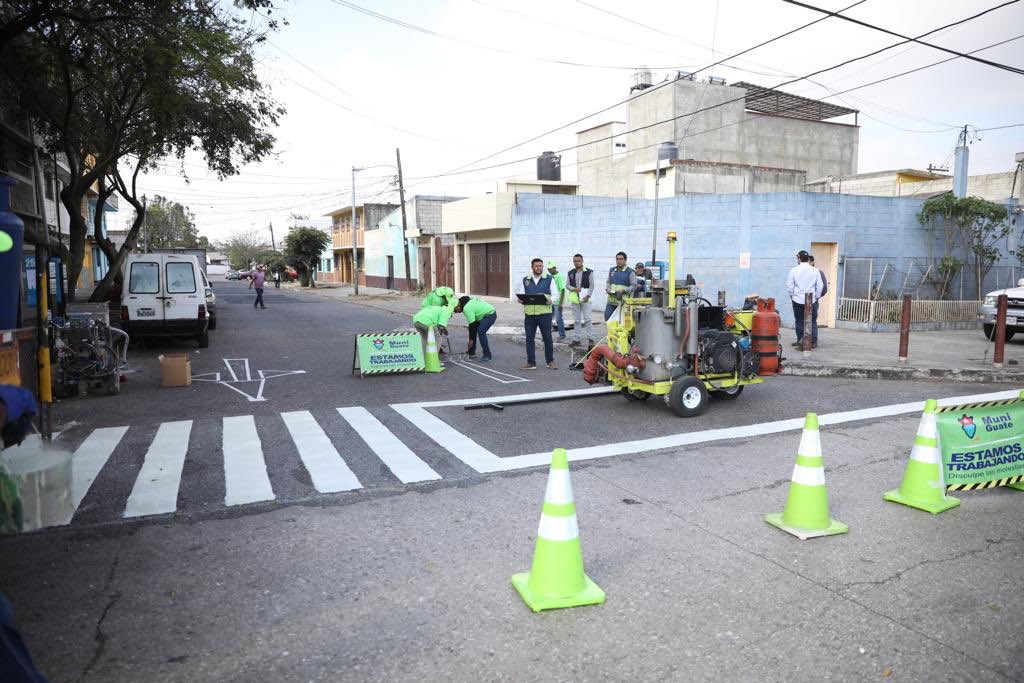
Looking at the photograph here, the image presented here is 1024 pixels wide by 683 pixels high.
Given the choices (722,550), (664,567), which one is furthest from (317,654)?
(722,550)

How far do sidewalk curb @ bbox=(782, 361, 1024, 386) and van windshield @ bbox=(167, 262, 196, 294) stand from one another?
1258 centimetres

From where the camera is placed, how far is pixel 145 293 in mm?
15359

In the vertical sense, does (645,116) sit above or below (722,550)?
above

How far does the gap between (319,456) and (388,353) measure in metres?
5.21

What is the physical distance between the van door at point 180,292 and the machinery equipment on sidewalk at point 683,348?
10.3 meters

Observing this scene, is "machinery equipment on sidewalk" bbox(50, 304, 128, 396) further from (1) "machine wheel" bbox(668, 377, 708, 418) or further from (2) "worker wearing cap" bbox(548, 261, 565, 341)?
(1) "machine wheel" bbox(668, 377, 708, 418)

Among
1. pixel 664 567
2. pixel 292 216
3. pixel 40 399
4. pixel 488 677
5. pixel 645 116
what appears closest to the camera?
pixel 488 677

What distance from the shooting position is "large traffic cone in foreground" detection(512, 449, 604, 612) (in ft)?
12.8

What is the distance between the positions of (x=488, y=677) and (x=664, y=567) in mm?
1578

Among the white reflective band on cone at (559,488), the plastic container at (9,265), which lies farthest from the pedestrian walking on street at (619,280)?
the plastic container at (9,265)

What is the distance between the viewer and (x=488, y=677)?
3.22m

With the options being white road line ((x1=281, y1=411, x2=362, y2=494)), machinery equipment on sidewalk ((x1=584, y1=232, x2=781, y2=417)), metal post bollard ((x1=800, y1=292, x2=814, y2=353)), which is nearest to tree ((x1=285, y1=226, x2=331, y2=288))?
metal post bollard ((x1=800, y1=292, x2=814, y2=353))

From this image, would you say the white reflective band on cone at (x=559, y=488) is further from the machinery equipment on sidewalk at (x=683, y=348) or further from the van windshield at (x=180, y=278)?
the van windshield at (x=180, y=278)

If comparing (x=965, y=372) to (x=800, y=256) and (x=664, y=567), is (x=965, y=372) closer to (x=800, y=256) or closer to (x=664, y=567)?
(x=800, y=256)
